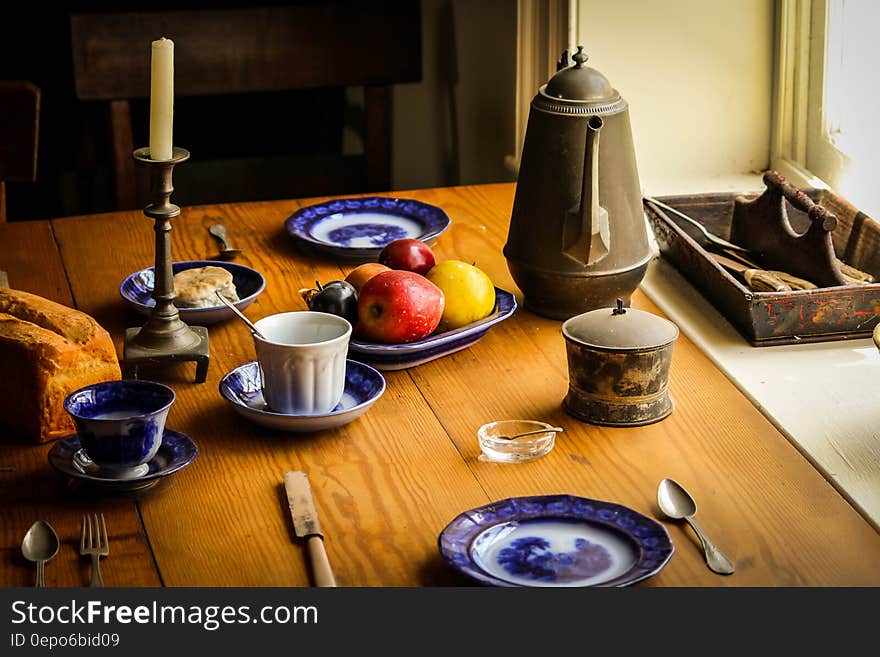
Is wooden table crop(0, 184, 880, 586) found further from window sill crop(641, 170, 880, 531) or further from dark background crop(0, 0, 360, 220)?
dark background crop(0, 0, 360, 220)

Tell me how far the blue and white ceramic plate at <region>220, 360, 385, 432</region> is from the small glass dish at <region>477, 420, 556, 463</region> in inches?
4.9

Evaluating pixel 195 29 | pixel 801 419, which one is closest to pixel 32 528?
pixel 801 419

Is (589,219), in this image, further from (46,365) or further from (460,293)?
(46,365)

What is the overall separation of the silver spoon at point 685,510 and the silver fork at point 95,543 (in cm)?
48

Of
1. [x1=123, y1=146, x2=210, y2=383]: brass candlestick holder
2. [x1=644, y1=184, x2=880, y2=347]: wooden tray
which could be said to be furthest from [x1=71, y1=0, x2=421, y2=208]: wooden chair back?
[x1=123, y1=146, x2=210, y2=383]: brass candlestick holder

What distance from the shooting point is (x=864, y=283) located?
1.40m

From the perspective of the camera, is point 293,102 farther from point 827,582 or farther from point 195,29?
point 827,582

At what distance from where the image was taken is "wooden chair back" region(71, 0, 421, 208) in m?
2.23

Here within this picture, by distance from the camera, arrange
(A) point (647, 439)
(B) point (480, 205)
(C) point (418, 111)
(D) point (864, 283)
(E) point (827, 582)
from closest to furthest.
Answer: (E) point (827, 582)
(A) point (647, 439)
(D) point (864, 283)
(B) point (480, 205)
(C) point (418, 111)

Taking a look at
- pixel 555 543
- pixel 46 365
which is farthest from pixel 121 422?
pixel 555 543

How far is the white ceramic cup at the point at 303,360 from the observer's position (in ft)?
3.73

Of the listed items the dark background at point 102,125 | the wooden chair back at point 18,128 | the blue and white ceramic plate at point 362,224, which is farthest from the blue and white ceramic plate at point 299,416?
the dark background at point 102,125

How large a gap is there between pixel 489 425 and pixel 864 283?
0.54m

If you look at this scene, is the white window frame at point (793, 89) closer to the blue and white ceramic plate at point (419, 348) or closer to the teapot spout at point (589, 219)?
the teapot spout at point (589, 219)
